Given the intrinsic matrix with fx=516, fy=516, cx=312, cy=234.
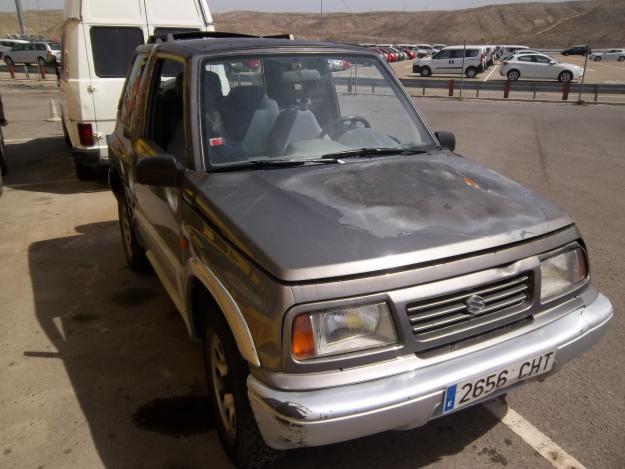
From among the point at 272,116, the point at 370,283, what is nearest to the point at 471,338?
the point at 370,283

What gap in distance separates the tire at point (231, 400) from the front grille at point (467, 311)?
74cm

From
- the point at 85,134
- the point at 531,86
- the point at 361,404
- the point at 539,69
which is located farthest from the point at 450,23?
the point at 361,404

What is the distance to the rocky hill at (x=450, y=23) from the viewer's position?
89938 mm

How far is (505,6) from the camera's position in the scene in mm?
119188

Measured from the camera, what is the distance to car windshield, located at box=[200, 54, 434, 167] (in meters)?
2.90

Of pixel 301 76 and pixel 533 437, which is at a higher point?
pixel 301 76

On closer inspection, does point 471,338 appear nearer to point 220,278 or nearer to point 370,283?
point 370,283

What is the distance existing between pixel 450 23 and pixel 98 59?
382 ft

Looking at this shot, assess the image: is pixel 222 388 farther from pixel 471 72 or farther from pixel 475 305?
pixel 471 72

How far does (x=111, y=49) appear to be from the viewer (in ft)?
24.1

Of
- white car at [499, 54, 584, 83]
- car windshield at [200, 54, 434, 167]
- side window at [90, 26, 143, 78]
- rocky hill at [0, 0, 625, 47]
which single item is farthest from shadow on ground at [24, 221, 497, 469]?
rocky hill at [0, 0, 625, 47]

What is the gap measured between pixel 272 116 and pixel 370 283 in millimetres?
1527

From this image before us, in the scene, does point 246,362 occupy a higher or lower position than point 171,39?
lower

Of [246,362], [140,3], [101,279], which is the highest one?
[140,3]
